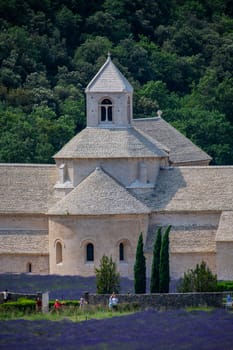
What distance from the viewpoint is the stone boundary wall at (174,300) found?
306ft

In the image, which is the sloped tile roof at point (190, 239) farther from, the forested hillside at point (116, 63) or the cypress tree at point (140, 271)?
the forested hillside at point (116, 63)

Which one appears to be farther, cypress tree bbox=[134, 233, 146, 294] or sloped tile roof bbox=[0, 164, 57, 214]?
sloped tile roof bbox=[0, 164, 57, 214]

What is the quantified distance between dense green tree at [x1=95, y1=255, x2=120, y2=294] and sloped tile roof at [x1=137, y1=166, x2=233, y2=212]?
9409 millimetres

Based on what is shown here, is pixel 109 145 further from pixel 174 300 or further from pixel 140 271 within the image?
pixel 174 300

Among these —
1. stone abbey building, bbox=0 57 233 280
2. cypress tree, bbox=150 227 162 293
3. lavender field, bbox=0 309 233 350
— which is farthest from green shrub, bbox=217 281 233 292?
stone abbey building, bbox=0 57 233 280

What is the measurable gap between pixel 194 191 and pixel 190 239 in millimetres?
2719

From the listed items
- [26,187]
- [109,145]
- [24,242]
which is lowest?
[24,242]

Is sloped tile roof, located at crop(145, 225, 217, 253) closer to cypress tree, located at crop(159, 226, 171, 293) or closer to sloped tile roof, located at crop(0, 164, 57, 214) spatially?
sloped tile roof, located at crop(0, 164, 57, 214)

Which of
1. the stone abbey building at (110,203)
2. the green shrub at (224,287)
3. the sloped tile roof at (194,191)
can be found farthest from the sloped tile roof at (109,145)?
the green shrub at (224,287)

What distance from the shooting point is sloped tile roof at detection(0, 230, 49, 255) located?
108312 mm

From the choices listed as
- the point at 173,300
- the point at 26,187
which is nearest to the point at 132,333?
the point at 173,300

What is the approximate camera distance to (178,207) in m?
108

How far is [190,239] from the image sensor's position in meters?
107

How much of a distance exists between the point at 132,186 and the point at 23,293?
11897mm
